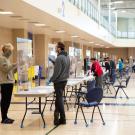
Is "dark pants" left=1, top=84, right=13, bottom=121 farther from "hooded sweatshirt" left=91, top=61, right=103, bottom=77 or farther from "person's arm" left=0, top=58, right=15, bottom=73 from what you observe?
"hooded sweatshirt" left=91, top=61, right=103, bottom=77

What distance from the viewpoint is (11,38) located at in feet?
72.9

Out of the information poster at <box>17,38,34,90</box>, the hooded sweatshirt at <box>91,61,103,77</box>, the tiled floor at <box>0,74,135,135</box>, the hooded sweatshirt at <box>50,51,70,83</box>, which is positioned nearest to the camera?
the tiled floor at <box>0,74,135,135</box>

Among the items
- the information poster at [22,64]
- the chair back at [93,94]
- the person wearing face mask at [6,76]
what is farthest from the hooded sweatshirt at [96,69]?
the person wearing face mask at [6,76]

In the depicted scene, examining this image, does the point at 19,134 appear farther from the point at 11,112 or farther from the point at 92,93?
the point at 11,112

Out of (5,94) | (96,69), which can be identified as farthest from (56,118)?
(96,69)

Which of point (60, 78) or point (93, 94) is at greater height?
point (60, 78)

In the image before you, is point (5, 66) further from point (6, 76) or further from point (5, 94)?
point (5, 94)

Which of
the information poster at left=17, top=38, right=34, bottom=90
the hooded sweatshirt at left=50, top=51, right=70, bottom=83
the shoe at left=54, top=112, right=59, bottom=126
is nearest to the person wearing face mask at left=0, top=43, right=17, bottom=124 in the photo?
the hooded sweatshirt at left=50, top=51, right=70, bottom=83

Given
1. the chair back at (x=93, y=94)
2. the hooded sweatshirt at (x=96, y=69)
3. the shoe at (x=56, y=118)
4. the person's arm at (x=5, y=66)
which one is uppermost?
the person's arm at (x=5, y=66)

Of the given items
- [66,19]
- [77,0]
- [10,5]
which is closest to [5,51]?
[10,5]

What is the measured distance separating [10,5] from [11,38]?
36.3 feet

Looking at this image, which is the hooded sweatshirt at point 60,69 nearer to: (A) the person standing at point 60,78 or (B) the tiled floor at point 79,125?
(A) the person standing at point 60,78

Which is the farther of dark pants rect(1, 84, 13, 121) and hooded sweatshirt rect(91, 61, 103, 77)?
hooded sweatshirt rect(91, 61, 103, 77)

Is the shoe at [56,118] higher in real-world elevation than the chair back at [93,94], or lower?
lower
